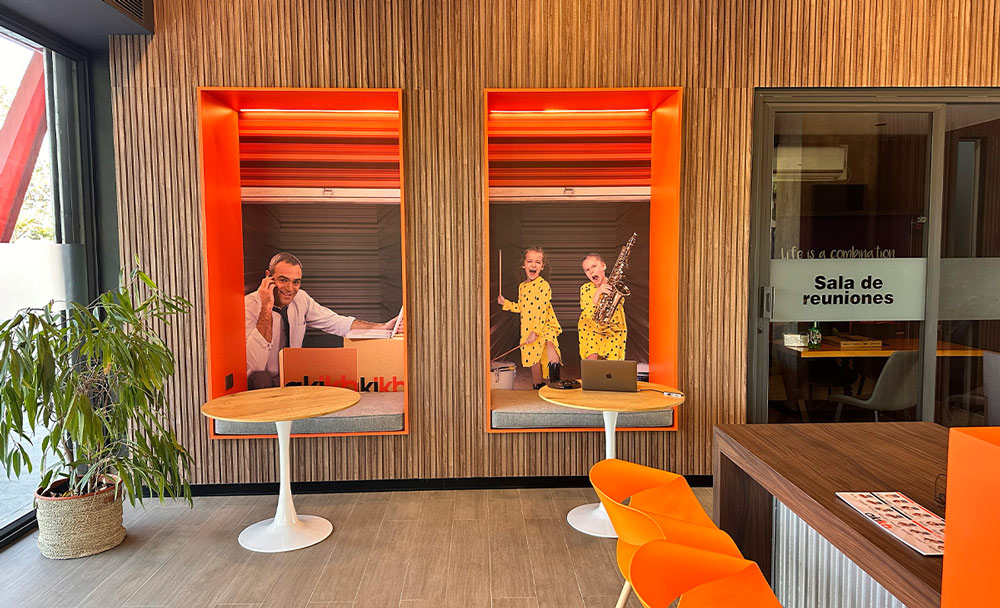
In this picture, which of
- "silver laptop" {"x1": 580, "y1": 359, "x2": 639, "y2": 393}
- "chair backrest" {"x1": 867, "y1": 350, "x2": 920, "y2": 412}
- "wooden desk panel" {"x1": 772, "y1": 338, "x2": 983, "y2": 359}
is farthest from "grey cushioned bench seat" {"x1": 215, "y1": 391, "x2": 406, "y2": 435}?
"chair backrest" {"x1": 867, "y1": 350, "x2": 920, "y2": 412}

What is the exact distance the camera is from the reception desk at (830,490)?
1334mm

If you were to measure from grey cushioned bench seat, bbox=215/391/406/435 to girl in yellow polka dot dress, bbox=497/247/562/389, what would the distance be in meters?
0.98

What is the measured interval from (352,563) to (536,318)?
2.01 metres

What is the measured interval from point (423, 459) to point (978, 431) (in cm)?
340

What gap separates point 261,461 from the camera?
13.0 ft

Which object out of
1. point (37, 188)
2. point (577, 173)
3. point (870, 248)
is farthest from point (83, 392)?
point (870, 248)

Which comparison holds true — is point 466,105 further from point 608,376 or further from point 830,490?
point 830,490

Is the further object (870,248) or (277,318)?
(277,318)

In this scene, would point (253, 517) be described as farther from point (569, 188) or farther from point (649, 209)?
point (649, 209)

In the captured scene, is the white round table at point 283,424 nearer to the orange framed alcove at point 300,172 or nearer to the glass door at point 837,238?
the orange framed alcove at point 300,172

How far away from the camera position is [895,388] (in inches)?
162

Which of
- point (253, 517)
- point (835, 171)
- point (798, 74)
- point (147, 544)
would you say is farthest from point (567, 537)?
point (798, 74)

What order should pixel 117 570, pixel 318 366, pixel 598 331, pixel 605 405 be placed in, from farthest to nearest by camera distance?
1. pixel 598 331
2. pixel 318 366
3. pixel 605 405
4. pixel 117 570

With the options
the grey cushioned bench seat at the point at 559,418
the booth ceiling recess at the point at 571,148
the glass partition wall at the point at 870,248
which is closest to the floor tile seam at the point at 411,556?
the grey cushioned bench seat at the point at 559,418
